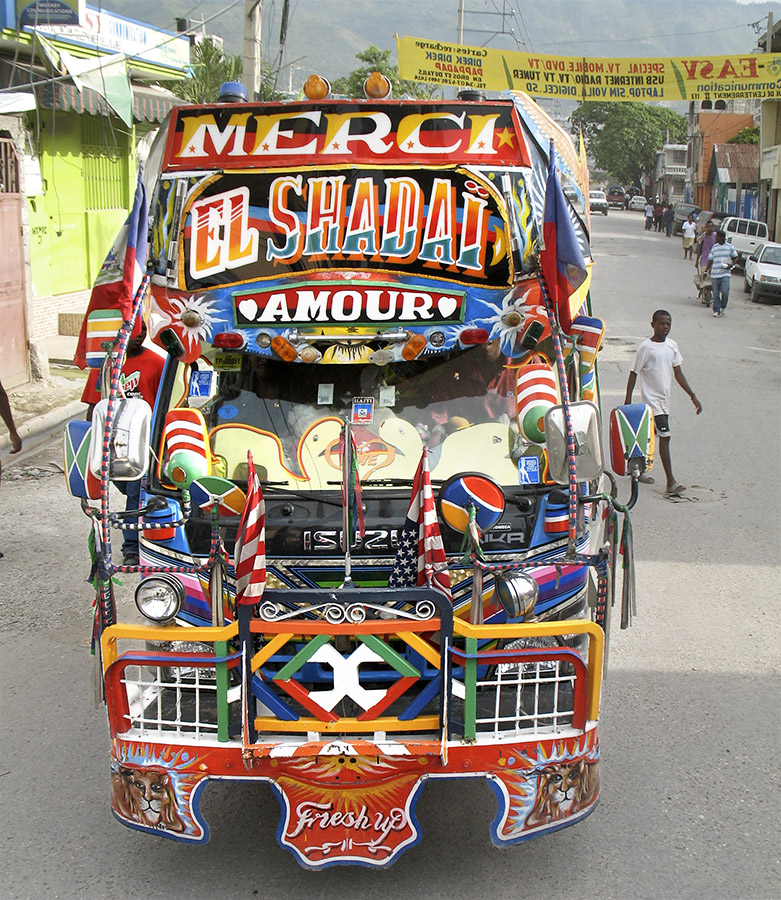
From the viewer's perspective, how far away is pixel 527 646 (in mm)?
4746

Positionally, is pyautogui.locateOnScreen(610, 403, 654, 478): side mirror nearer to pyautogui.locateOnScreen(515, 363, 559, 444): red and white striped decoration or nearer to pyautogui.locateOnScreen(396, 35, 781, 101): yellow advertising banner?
pyautogui.locateOnScreen(515, 363, 559, 444): red and white striped decoration

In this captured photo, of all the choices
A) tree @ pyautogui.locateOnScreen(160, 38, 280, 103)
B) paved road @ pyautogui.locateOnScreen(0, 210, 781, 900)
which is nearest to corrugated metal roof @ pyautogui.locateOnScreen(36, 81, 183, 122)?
tree @ pyautogui.locateOnScreen(160, 38, 280, 103)

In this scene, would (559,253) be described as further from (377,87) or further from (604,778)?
(604,778)

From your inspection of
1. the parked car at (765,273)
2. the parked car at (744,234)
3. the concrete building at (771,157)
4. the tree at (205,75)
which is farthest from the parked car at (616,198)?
the tree at (205,75)

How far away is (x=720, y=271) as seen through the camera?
2341cm

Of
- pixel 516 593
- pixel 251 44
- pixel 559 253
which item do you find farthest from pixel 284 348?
Answer: pixel 251 44

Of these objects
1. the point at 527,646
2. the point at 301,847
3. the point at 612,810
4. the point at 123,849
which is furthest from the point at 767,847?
the point at 123,849

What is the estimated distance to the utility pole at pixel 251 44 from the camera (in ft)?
53.6

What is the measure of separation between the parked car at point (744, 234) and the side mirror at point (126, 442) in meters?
30.3

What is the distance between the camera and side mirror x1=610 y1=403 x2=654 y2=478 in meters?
4.77

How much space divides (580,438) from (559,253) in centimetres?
93

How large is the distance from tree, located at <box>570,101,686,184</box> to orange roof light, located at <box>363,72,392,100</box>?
3430 inches

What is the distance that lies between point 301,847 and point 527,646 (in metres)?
1.38

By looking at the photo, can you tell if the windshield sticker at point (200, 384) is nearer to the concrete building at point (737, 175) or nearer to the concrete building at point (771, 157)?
the concrete building at point (771, 157)
